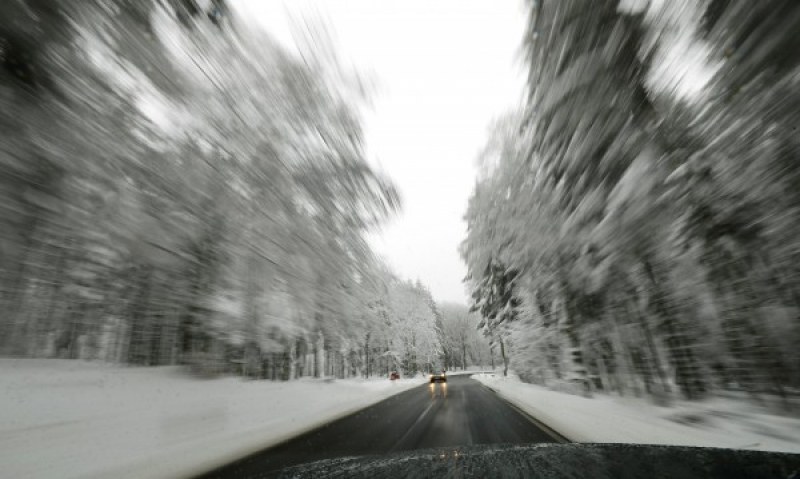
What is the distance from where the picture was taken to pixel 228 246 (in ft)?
24.8

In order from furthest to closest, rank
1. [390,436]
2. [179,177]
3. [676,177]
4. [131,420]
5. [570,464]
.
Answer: [390,436] < [131,420] < [179,177] < [676,177] < [570,464]

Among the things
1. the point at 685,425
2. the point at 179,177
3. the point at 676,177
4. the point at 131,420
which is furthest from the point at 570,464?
the point at 131,420

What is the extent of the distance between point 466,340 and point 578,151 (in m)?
94.1

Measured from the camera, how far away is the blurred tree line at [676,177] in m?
4.31

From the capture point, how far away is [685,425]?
570 centimetres

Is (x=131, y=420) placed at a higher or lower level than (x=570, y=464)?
higher

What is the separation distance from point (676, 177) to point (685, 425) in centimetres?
356

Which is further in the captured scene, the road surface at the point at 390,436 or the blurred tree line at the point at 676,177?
the road surface at the point at 390,436

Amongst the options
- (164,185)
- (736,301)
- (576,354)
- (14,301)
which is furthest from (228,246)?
(576,354)

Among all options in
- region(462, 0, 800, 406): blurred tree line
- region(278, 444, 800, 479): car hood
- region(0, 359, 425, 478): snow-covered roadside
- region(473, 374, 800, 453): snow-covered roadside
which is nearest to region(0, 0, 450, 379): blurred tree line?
region(0, 359, 425, 478): snow-covered roadside

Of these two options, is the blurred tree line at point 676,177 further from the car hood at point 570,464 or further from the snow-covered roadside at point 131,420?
the snow-covered roadside at point 131,420

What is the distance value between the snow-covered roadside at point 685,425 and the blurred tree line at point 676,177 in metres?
1.52

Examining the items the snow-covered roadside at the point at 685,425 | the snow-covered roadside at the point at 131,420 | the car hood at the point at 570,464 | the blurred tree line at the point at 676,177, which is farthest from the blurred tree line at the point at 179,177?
the snow-covered roadside at the point at 685,425

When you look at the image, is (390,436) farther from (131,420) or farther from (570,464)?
(570,464)
